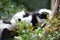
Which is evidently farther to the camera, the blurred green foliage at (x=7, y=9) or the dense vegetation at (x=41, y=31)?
the blurred green foliage at (x=7, y=9)

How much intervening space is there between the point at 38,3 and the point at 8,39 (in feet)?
7.53

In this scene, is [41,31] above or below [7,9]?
below

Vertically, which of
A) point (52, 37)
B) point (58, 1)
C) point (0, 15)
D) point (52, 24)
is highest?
point (0, 15)

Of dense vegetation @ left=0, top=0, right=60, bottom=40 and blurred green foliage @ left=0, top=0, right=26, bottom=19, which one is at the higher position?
blurred green foliage @ left=0, top=0, right=26, bottom=19

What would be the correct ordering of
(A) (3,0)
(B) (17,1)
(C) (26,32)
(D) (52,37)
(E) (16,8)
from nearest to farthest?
(D) (52,37), (C) (26,32), (A) (3,0), (E) (16,8), (B) (17,1)

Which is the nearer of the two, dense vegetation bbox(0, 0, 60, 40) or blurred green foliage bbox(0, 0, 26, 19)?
dense vegetation bbox(0, 0, 60, 40)

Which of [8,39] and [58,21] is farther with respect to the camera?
[8,39]

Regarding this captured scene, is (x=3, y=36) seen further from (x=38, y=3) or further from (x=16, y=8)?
(x=38, y=3)

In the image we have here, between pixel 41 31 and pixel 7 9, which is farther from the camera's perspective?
pixel 7 9

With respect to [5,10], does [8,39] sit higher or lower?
lower

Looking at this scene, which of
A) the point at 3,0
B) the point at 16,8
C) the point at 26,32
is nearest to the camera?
the point at 26,32

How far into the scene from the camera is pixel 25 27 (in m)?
2.31

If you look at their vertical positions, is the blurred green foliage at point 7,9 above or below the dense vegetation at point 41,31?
above

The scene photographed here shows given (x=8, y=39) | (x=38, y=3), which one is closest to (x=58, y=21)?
(x=8, y=39)
